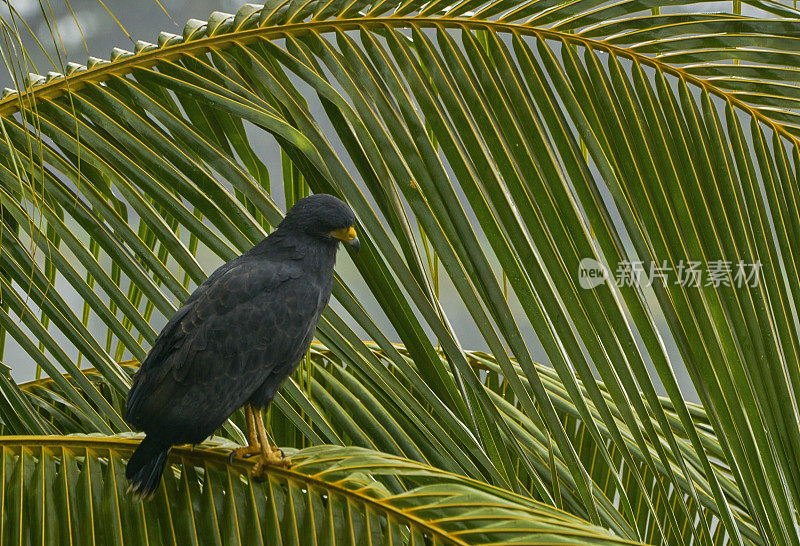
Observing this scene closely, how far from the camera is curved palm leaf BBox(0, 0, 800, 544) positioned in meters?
0.79

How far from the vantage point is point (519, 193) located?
815mm

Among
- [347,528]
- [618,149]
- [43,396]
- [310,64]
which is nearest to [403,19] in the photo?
[310,64]

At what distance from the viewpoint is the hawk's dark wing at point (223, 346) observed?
745mm

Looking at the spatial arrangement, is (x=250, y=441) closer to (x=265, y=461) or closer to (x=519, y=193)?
(x=265, y=461)

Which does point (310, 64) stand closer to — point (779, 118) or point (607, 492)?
point (779, 118)

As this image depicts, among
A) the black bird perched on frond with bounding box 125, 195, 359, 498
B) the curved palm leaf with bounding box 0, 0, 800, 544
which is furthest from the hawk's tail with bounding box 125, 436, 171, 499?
the curved palm leaf with bounding box 0, 0, 800, 544

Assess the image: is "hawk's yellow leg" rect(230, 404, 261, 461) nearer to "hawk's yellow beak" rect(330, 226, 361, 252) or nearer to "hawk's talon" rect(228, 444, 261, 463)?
"hawk's talon" rect(228, 444, 261, 463)

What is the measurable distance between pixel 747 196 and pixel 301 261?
491mm

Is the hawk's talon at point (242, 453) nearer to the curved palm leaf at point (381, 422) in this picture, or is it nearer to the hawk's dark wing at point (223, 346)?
the hawk's dark wing at point (223, 346)

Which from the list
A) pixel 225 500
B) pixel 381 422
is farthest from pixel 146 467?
pixel 381 422

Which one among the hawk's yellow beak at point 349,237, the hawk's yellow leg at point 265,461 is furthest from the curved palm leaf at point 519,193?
the hawk's yellow leg at point 265,461

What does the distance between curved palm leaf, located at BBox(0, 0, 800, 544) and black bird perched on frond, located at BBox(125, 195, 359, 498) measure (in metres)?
0.04

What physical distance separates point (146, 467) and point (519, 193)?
0.45 m

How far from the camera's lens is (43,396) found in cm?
138
